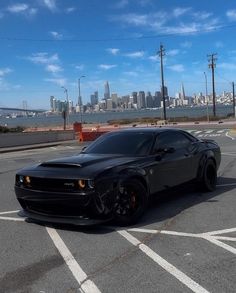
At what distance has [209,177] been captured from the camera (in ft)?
33.5

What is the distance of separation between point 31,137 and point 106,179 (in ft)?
93.0

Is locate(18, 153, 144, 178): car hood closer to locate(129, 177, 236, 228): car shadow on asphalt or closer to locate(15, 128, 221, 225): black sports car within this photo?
locate(15, 128, 221, 225): black sports car

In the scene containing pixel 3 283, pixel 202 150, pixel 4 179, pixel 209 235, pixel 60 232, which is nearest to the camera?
pixel 3 283

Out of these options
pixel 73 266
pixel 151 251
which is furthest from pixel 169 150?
pixel 73 266

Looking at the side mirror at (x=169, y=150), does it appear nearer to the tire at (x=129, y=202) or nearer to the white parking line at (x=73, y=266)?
the tire at (x=129, y=202)

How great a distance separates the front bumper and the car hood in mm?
279

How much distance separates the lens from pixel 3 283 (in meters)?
5.05

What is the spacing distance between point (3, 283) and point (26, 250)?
122cm

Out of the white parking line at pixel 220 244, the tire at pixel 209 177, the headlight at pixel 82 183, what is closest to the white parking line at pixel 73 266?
the headlight at pixel 82 183

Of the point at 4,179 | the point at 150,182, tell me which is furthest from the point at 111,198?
the point at 4,179

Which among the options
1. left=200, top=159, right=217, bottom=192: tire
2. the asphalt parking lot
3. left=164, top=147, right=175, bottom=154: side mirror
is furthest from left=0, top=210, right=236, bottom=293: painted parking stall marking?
left=200, top=159, right=217, bottom=192: tire

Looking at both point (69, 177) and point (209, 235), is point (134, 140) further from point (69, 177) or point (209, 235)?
point (209, 235)

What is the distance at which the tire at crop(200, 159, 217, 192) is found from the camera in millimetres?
9953

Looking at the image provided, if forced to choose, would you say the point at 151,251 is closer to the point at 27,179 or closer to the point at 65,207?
the point at 65,207
